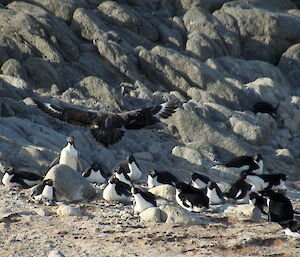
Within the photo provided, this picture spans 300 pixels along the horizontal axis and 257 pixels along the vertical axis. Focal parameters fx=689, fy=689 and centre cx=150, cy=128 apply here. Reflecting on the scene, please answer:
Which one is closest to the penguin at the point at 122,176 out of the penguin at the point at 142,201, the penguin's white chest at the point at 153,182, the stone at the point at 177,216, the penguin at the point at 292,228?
the penguin's white chest at the point at 153,182

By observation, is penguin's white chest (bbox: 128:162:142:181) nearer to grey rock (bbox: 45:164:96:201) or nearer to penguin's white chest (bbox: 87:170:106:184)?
penguin's white chest (bbox: 87:170:106:184)

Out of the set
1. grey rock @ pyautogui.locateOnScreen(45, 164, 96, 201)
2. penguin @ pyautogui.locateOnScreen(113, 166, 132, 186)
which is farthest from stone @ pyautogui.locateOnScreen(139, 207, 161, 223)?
penguin @ pyautogui.locateOnScreen(113, 166, 132, 186)

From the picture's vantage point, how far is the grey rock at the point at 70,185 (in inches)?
650

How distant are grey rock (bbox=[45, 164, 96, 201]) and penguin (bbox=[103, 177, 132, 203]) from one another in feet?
1.52

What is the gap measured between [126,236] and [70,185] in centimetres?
362

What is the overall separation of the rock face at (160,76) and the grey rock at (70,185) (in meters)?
3.21

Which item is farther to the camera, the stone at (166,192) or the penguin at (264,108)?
the penguin at (264,108)

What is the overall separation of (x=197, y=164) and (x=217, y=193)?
743 centimetres

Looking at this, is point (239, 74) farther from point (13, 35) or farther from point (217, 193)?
point (217, 193)

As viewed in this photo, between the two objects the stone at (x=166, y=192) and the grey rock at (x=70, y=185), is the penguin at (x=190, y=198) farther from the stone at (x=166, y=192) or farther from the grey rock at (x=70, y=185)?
the grey rock at (x=70, y=185)

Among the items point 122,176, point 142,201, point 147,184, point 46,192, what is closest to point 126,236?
point 142,201

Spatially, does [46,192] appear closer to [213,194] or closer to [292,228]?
[213,194]

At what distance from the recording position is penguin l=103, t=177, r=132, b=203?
1666 centimetres

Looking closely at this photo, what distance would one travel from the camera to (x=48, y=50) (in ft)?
104
